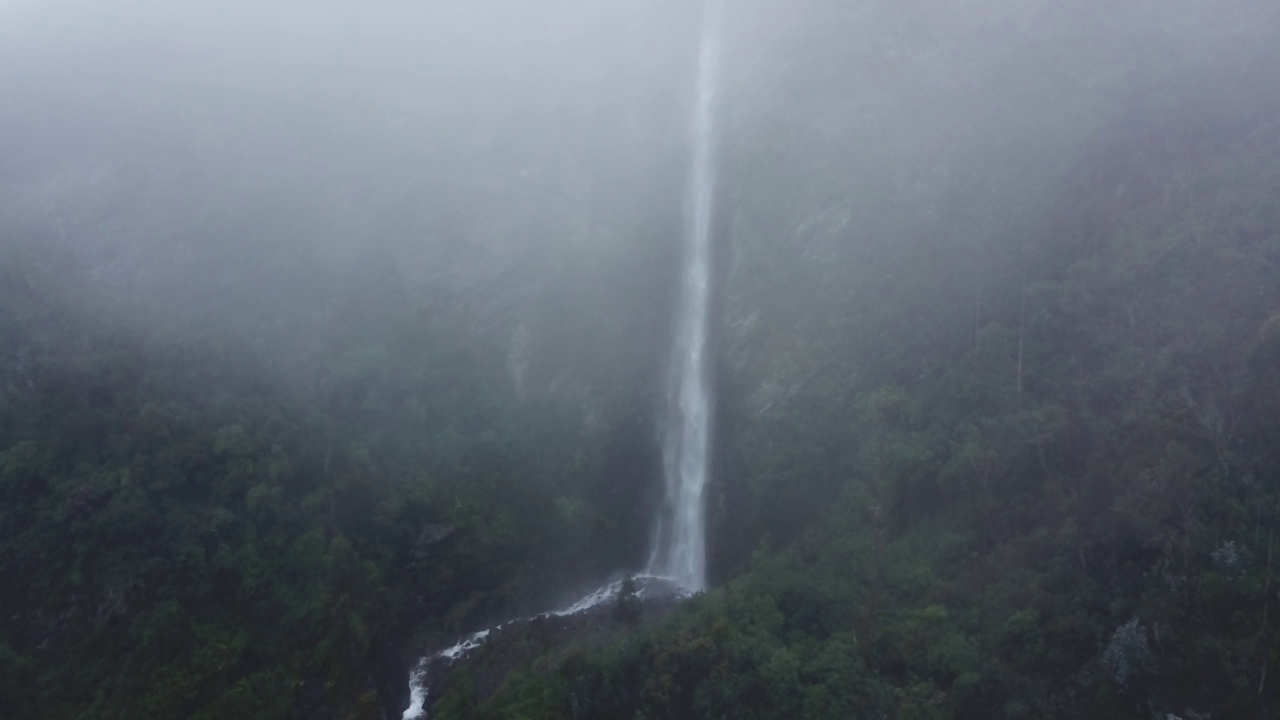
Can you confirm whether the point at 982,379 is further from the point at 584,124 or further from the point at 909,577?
the point at 584,124

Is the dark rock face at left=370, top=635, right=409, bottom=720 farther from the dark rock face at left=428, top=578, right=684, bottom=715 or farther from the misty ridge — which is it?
the dark rock face at left=428, top=578, right=684, bottom=715

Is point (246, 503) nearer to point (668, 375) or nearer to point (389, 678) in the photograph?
point (389, 678)

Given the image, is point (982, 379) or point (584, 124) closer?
point (982, 379)

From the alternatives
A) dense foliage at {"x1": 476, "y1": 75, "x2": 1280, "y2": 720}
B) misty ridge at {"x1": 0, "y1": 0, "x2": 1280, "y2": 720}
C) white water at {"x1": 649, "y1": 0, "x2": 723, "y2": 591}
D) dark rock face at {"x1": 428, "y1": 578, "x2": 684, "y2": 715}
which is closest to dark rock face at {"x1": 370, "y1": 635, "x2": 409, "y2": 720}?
misty ridge at {"x1": 0, "y1": 0, "x2": 1280, "y2": 720}

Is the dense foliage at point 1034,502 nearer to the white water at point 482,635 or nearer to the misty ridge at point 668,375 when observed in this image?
the misty ridge at point 668,375

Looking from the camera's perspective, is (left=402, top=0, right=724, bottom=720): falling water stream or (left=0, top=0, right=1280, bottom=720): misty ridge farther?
(left=402, top=0, right=724, bottom=720): falling water stream

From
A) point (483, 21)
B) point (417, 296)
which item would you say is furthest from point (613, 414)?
point (483, 21)

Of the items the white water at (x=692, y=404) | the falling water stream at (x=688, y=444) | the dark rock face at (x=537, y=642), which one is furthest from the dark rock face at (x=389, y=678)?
the white water at (x=692, y=404)
